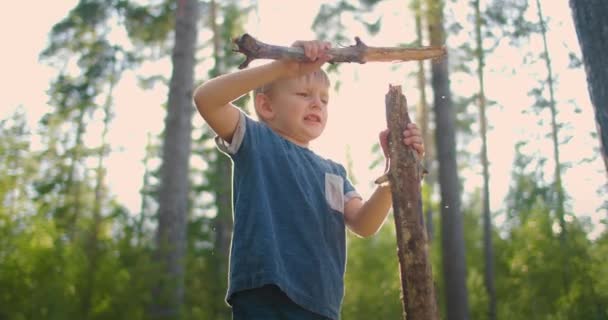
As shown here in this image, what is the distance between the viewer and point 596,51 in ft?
10.9

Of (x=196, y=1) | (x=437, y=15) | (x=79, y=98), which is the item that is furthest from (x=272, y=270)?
(x=79, y=98)

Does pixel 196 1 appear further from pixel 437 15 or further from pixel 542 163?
pixel 542 163

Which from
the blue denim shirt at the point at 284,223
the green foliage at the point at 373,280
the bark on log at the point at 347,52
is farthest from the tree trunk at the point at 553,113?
the blue denim shirt at the point at 284,223

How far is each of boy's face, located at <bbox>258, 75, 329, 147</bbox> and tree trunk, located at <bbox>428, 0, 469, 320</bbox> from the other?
28.7 ft

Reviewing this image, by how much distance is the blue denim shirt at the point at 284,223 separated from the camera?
257 cm

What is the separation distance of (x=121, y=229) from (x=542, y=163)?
42.1 ft

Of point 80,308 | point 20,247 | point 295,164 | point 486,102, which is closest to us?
point 295,164

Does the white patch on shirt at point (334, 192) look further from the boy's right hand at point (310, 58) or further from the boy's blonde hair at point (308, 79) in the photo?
the boy's right hand at point (310, 58)

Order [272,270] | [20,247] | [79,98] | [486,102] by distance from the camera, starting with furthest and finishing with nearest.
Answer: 1. [79,98]
2. [486,102]
3. [20,247]
4. [272,270]

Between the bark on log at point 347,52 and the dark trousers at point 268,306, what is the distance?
93cm

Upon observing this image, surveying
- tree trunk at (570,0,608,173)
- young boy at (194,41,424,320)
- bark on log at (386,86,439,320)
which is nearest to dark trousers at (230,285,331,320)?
young boy at (194,41,424,320)

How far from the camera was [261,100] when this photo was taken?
2998mm

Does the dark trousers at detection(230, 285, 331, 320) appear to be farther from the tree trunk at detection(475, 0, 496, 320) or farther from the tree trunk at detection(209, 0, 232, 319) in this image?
the tree trunk at detection(475, 0, 496, 320)

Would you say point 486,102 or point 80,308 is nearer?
point 80,308
